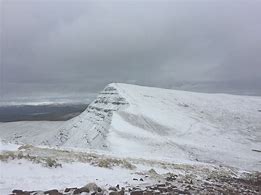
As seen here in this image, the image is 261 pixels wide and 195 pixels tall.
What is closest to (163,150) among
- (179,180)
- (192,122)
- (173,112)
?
(192,122)

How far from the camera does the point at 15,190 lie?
39.8ft

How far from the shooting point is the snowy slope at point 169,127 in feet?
161

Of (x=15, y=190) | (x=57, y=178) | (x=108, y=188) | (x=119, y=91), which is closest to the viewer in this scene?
(x=15, y=190)

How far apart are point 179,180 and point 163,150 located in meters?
32.2

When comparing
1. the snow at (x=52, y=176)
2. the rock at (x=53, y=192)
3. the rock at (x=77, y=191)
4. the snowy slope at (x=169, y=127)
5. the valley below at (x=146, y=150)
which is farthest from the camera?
the snowy slope at (x=169, y=127)

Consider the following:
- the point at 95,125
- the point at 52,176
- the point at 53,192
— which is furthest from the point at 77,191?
the point at 95,125

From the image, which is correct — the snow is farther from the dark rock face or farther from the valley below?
the dark rock face

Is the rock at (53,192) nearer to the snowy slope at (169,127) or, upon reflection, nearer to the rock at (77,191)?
the rock at (77,191)

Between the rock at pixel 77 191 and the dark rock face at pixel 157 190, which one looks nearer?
the rock at pixel 77 191

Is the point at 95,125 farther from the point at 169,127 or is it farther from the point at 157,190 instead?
the point at 157,190

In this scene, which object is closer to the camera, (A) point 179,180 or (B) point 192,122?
(A) point 179,180

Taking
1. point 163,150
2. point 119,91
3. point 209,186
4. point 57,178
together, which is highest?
point 119,91

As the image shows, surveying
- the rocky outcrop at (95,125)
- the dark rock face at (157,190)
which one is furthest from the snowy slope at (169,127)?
the dark rock face at (157,190)

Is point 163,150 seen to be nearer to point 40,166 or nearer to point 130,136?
point 130,136
